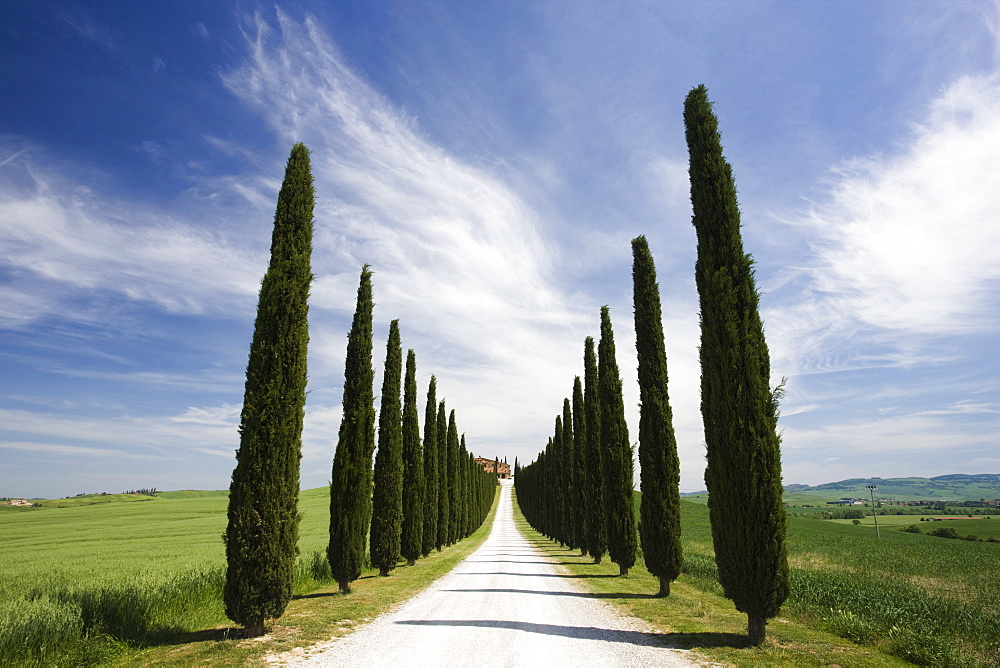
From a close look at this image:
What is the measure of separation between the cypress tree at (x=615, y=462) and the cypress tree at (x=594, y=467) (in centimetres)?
140

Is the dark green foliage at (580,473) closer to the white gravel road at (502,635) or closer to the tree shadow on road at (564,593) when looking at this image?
the tree shadow on road at (564,593)

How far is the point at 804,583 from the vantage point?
1337cm

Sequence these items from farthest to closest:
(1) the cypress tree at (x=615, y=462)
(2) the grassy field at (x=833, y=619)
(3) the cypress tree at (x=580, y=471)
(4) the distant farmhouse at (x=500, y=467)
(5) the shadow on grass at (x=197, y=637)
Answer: (4) the distant farmhouse at (x=500, y=467)
(3) the cypress tree at (x=580, y=471)
(1) the cypress tree at (x=615, y=462)
(5) the shadow on grass at (x=197, y=637)
(2) the grassy field at (x=833, y=619)

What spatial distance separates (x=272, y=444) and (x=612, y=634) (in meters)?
7.21

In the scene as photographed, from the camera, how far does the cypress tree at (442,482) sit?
30.6 metres

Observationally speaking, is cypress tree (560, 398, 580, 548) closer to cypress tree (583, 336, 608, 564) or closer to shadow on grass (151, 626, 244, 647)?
cypress tree (583, 336, 608, 564)

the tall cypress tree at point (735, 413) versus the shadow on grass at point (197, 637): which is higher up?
the tall cypress tree at point (735, 413)

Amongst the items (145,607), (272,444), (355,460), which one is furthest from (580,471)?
(145,607)

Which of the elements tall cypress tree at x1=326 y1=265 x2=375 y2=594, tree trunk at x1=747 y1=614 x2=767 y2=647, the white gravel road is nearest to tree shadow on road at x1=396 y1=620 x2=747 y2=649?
the white gravel road

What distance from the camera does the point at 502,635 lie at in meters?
8.11

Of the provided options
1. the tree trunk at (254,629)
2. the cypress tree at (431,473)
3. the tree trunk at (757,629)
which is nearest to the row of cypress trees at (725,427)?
the tree trunk at (757,629)

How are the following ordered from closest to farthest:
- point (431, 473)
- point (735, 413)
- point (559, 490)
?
point (735, 413) < point (431, 473) < point (559, 490)

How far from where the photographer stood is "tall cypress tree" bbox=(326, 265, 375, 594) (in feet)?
45.0

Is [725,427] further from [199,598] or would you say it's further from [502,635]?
[199,598]
